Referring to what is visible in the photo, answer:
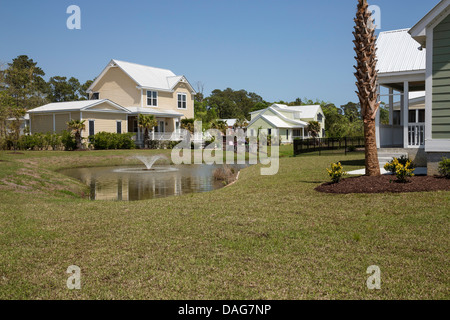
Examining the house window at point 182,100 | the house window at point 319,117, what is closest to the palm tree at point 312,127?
the house window at point 319,117

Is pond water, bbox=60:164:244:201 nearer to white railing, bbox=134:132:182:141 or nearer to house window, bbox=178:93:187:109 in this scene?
white railing, bbox=134:132:182:141

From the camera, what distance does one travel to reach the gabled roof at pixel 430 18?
13.0 m

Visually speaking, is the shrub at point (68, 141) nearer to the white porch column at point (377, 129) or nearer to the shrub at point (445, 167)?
the white porch column at point (377, 129)

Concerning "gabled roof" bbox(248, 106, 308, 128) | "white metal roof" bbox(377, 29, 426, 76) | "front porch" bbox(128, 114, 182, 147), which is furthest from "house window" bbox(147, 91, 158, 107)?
"white metal roof" bbox(377, 29, 426, 76)

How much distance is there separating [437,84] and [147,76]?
3885 cm

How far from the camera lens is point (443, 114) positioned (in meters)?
13.3

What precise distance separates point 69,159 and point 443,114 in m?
26.2

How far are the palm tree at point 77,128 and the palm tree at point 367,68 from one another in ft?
96.1

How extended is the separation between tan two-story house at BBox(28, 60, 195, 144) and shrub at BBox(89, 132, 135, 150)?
1837 mm

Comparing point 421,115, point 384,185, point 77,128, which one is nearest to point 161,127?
point 77,128

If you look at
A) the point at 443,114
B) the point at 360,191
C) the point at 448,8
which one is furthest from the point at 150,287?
the point at 448,8

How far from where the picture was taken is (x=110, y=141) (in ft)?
128
